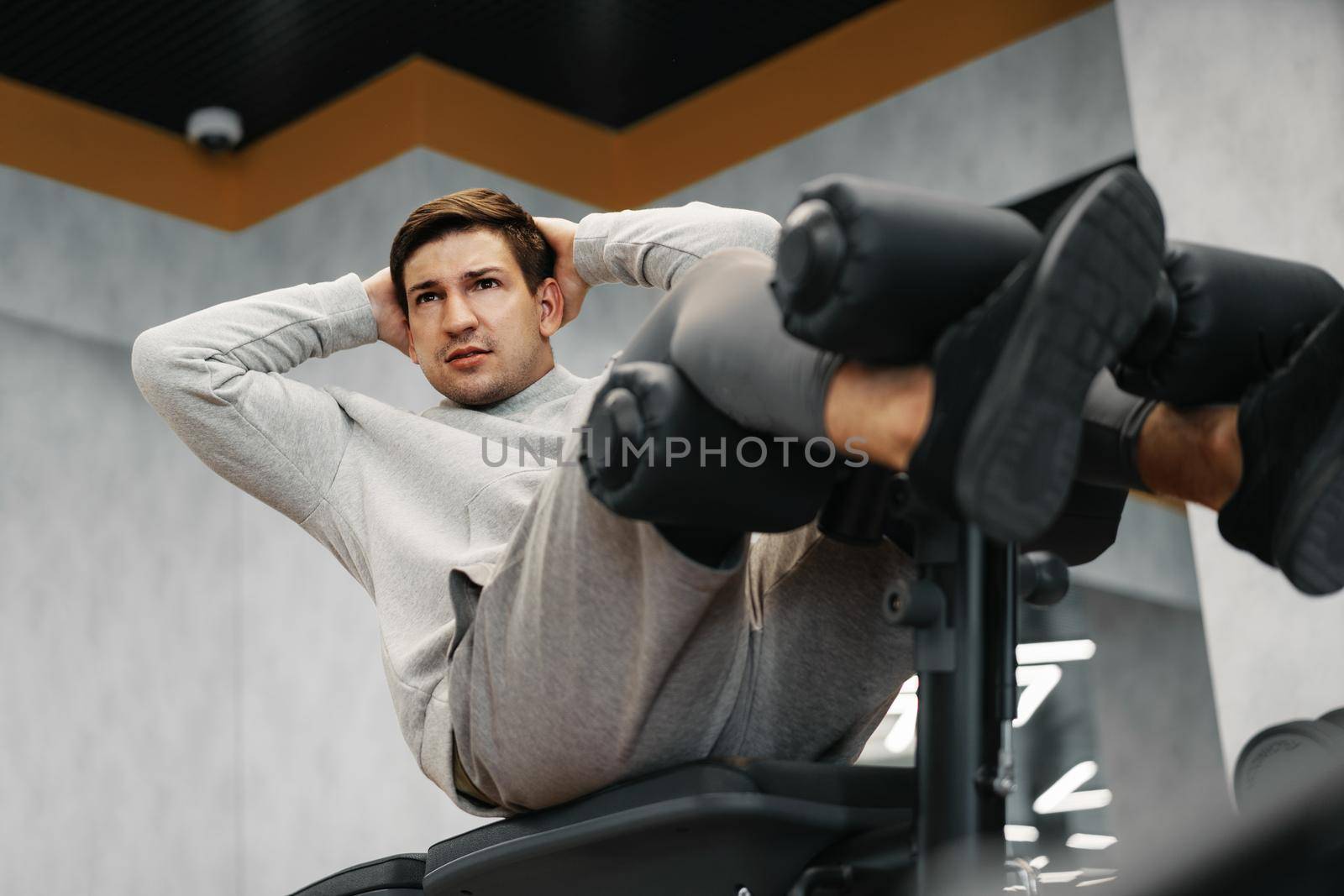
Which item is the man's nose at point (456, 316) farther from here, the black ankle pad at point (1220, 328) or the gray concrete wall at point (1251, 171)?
the gray concrete wall at point (1251, 171)

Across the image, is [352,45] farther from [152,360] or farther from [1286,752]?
[1286,752]

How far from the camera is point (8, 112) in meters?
3.61

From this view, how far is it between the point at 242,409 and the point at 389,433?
0.50 feet

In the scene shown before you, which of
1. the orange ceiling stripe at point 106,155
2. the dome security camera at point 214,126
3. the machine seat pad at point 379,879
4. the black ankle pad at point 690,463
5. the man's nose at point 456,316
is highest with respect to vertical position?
the dome security camera at point 214,126

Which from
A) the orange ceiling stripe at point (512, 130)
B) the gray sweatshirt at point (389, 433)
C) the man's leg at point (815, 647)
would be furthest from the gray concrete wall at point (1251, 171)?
the man's leg at point (815, 647)

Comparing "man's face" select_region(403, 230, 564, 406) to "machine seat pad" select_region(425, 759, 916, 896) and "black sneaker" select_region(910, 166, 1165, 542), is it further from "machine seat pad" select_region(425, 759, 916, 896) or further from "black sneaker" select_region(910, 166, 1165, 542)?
"black sneaker" select_region(910, 166, 1165, 542)

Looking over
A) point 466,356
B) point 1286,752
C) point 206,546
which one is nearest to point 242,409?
point 466,356

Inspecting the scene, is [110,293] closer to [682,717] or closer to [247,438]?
[247,438]

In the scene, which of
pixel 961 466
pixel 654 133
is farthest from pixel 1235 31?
pixel 961 466

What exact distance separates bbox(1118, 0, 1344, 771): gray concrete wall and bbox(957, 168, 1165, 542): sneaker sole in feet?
5.64

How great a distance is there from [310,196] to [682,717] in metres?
3.25

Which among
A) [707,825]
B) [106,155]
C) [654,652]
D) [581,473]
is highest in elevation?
[106,155]

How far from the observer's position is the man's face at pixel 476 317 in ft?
4.88

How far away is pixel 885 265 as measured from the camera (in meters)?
0.63
